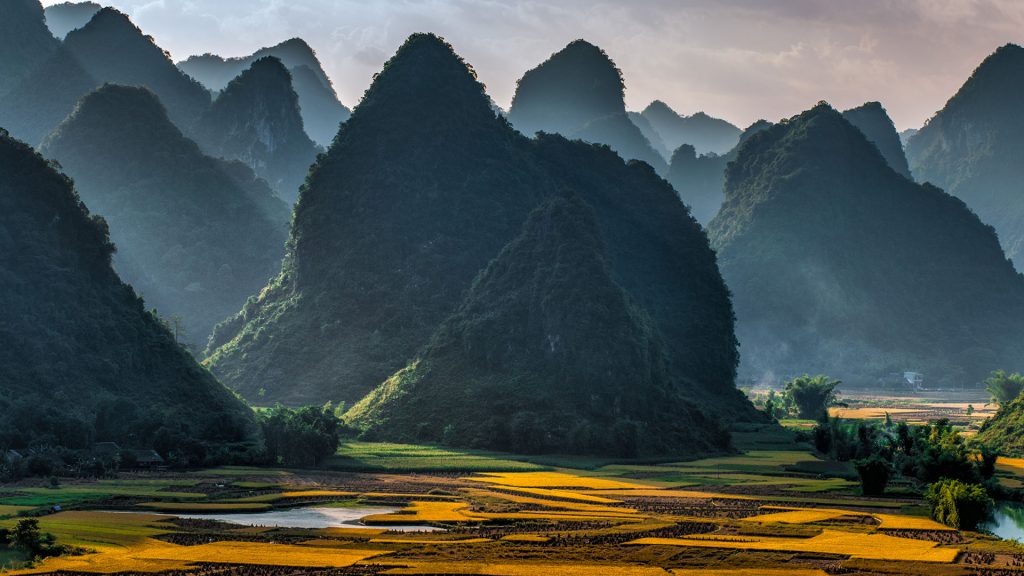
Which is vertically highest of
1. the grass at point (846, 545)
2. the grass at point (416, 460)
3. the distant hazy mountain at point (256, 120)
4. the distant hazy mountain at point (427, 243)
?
the distant hazy mountain at point (256, 120)

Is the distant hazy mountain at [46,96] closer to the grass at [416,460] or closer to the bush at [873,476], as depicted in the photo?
the grass at [416,460]

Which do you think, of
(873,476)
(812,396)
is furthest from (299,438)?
(812,396)

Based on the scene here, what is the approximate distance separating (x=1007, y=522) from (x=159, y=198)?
10901 centimetres

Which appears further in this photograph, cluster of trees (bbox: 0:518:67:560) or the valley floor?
cluster of trees (bbox: 0:518:67:560)

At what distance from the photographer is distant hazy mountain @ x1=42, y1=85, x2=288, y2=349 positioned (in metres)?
138

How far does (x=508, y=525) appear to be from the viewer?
4525cm

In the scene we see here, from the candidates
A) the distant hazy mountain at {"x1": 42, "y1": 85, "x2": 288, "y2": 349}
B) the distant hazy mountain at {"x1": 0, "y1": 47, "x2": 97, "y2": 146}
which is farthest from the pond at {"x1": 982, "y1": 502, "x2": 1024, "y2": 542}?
the distant hazy mountain at {"x1": 0, "y1": 47, "x2": 97, "y2": 146}

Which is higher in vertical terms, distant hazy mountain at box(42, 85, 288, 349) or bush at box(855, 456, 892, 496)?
distant hazy mountain at box(42, 85, 288, 349)

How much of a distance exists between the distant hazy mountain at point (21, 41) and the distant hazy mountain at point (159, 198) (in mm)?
37622

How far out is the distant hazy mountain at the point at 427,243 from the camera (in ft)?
335

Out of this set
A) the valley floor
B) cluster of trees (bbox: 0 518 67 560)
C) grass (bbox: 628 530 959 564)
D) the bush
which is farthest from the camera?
the bush

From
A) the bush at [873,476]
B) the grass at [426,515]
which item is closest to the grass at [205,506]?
the grass at [426,515]

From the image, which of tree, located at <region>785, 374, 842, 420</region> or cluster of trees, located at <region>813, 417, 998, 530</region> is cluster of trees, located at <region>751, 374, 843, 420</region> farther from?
cluster of trees, located at <region>813, 417, 998, 530</region>

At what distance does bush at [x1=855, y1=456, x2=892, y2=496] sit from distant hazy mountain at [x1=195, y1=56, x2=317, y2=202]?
133 m
